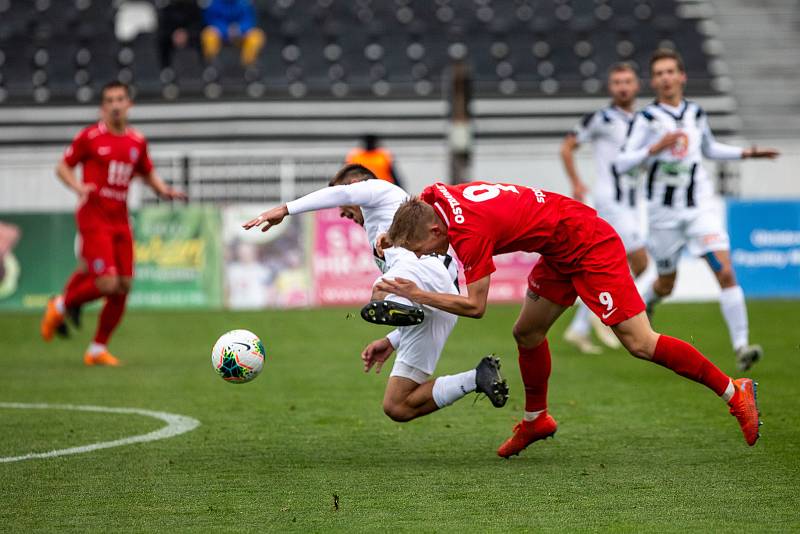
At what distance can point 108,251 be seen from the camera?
11664mm

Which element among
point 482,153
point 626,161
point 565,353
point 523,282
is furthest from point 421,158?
point 626,161

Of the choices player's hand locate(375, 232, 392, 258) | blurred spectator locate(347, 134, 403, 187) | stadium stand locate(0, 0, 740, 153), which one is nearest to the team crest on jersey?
player's hand locate(375, 232, 392, 258)

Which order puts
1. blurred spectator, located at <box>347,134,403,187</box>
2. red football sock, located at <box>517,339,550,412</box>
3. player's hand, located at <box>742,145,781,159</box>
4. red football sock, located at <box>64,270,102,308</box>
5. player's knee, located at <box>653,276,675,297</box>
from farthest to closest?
blurred spectator, located at <box>347,134,403,187</box>, red football sock, located at <box>64,270,102,308</box>, player's knee, located at <box>653,276,675,297</box>, player's hand, located at <box>742,145,781,159</box>, red football sock, located at <box>517,339,550,412</box>

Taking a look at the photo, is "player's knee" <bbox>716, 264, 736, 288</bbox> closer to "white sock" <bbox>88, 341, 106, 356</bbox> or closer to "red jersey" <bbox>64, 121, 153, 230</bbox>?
"red jersey" <bbox>64, 121, 153, 230</bbox>

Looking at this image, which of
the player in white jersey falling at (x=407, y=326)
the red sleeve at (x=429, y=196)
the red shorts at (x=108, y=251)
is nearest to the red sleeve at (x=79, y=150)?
the red shorts at (x=108, y=251)

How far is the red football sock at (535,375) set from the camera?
700 centimetres

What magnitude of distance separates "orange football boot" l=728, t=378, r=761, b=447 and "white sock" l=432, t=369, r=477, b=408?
1346mm

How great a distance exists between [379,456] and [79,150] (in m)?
6.01

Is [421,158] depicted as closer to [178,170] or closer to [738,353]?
[178,170]

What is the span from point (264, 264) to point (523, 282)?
12.3ft

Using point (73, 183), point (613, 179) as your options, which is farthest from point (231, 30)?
point (73, 183)

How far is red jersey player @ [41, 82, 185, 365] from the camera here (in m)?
11.7

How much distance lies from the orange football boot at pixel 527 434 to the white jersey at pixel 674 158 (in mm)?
3869

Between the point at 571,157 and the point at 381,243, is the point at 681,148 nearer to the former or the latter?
the point at 571,157
